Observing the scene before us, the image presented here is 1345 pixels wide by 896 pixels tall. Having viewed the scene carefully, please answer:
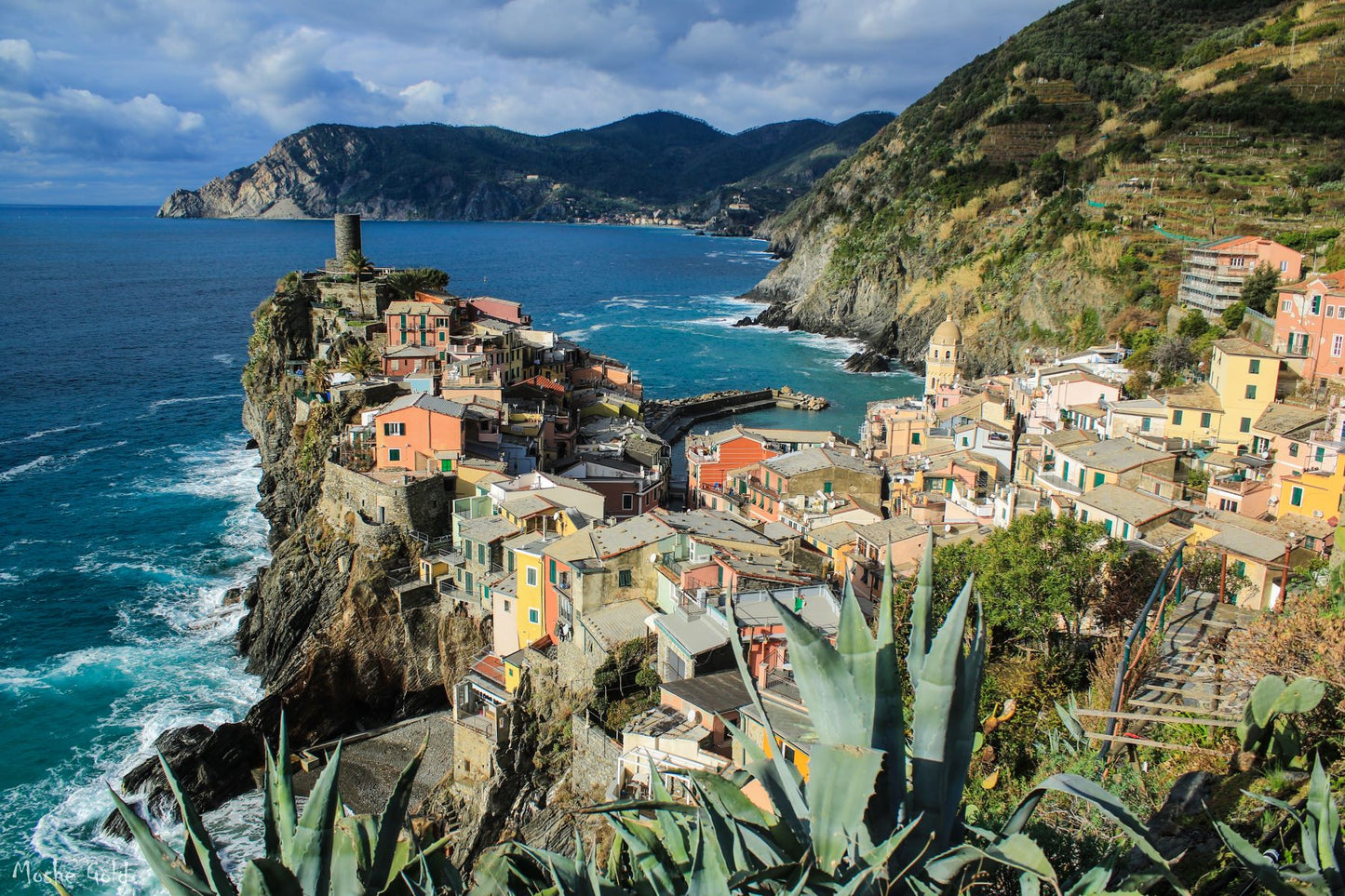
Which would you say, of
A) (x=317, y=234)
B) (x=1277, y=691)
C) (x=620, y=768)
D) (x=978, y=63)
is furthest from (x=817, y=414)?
(x=317, y=234)

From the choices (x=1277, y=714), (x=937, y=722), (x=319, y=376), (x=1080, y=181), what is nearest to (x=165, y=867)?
(x=937, y=722)

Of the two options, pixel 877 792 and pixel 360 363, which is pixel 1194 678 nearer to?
pixel 877 792

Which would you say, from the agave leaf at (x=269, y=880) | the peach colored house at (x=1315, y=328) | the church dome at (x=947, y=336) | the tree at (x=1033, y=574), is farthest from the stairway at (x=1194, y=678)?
the church dome at (x=947, y=336)

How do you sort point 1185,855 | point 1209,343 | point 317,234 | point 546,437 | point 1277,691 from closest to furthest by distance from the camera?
point 1185,855
point 1277,691
point 546,437
point 1209,343
point 317,234

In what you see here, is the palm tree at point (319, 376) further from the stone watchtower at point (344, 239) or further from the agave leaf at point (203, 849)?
the agave leaf at point (203, 849)

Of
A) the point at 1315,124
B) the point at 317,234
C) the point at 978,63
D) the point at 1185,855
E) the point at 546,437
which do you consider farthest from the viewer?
the point at 317,234

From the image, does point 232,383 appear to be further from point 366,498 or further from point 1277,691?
point 1277,691
